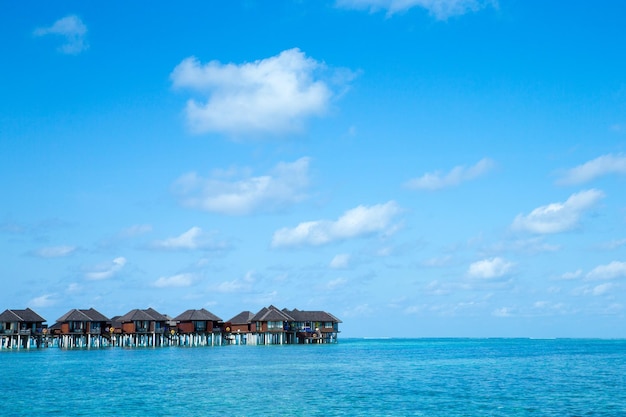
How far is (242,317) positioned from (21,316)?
43173 mm

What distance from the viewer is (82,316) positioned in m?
105

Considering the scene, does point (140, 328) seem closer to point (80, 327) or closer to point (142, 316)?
point (142, 316)

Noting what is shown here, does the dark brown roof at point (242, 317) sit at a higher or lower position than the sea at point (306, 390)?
higher

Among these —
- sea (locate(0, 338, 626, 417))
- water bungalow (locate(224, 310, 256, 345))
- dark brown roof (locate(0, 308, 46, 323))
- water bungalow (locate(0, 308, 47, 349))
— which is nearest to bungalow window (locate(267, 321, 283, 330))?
water bungalow (locate(224, 310, 256, 345))

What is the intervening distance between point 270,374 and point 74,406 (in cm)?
2151

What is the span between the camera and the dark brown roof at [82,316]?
10481 centimetres

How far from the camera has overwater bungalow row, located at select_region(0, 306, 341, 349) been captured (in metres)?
103

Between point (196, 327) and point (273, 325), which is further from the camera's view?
point (273, 325)

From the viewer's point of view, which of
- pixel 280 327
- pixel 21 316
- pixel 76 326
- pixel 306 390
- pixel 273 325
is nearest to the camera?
pixel 306 390

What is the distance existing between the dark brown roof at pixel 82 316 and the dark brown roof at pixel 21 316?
3777mm

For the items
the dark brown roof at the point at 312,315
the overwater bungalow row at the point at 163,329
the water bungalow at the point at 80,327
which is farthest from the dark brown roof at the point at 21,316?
the dark brown roof at the point at 312,315

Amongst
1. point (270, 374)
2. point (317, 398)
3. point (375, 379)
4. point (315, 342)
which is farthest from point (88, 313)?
point (317, 398)

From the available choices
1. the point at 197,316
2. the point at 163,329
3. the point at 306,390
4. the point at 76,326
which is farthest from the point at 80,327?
the point at 306,390

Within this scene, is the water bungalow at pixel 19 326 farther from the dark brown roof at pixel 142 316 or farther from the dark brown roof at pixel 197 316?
the dark brown roof at pixel 197 316
